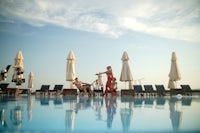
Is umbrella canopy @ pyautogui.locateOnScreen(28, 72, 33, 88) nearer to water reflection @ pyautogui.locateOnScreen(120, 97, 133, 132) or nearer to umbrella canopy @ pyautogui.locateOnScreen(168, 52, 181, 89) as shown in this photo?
umbrella canopy @ pyautogui.locateOnScreen(168, 52, 181, 89)

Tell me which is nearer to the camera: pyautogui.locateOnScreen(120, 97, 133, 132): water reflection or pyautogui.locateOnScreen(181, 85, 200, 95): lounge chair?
pyautogui.locateOnScreen(120, 97, 133, 132): water reflection

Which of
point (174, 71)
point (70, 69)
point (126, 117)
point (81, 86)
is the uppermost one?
point (70, 69)

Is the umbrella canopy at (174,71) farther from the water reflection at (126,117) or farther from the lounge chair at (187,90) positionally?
the water reflection at (126,117)

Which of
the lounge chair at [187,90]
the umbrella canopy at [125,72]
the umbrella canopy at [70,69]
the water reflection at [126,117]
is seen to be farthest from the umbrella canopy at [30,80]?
the water reflection at [126,117]

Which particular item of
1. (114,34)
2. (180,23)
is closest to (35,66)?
(114,34)

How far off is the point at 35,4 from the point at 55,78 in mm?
6965

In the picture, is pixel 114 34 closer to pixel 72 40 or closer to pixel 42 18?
pixel 72 40

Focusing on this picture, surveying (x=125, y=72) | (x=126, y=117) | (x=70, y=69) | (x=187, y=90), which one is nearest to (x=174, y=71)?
(x=187, y=90)

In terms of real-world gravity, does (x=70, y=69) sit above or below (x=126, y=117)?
above

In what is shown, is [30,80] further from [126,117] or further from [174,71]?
[126,117]

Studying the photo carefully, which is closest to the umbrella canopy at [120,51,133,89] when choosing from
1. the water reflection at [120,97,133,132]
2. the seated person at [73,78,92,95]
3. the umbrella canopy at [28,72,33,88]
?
the seated person at [73,78,92,95]

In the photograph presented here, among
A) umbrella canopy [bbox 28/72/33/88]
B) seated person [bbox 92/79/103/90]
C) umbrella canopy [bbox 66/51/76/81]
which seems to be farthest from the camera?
umbrella canopy [bbox 28/72/33/88]

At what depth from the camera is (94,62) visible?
57.2ft

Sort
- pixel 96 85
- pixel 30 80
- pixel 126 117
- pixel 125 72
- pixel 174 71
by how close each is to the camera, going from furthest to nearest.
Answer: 1. pixel 30 80
2. pixel 96 85
3. pixel 174 71
4. pixel 125 72
5. pixel 126 117
